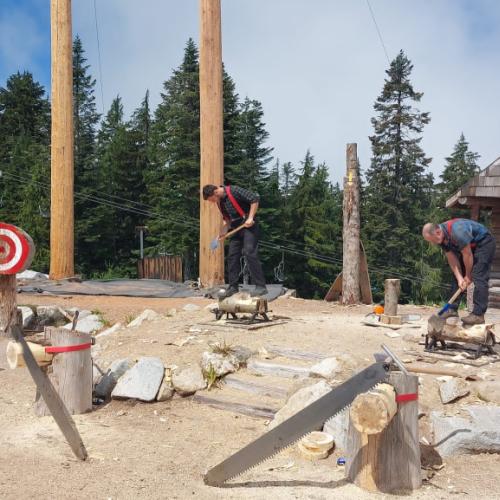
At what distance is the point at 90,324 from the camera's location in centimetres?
1016

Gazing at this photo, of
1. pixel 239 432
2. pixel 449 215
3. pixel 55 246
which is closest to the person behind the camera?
pixel 239 432

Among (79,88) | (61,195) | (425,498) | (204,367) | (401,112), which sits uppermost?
(79,88)

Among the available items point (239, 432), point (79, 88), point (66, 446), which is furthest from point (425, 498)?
point (79, 88)

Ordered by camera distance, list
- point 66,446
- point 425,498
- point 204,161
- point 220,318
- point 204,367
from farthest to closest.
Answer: point 204,161, point 220,318, point 204,367, point 66,446, point 425,498

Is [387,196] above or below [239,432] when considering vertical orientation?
above

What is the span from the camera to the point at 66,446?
14.9 feet

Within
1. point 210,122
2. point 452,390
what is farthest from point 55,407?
point 210,122

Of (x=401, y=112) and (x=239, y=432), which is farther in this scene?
A: (x=401, y=112)

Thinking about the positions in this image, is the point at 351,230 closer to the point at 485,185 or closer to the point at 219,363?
the point at 485,185

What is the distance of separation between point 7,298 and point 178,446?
440cm

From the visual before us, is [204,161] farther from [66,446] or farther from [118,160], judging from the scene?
[118,160]

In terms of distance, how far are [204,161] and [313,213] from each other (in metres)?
24.4

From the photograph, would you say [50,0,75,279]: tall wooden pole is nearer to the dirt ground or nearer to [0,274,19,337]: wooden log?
[0,274,19,337]: wooden log

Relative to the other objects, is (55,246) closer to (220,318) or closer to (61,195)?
(61,195)
